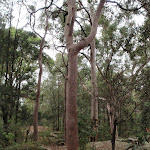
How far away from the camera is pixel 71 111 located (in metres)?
4.57

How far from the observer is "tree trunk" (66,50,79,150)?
4402 mm

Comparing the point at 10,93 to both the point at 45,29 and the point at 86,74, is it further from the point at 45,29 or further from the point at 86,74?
the point at 86,74

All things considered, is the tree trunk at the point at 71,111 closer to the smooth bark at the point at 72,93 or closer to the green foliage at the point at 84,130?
the smooth bark at the point at 72,93

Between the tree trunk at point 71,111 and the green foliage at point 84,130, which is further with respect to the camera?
the green foliage at point 84,130

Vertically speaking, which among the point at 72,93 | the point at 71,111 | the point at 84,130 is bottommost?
the point at 84,130

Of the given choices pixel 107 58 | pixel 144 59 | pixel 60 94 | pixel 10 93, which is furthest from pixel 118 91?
Result: pixel 60 94

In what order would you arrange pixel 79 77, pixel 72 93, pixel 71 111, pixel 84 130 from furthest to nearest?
pixel 79 77 → pixel 84 130 → pixel 72 93 → pixel 71 111

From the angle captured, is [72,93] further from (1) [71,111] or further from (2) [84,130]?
(2) [84,130]

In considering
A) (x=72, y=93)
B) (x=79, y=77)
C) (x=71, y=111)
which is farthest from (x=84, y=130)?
(x=79, y=77)

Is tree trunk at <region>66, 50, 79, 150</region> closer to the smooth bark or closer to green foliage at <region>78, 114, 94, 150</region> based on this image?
the smooth bark

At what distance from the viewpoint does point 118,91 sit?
14.7 ft

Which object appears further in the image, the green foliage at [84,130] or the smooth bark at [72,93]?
the green foliage at [84,130]

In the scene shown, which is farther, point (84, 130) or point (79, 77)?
A: point (79, 77)

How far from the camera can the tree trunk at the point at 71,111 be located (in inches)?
173
